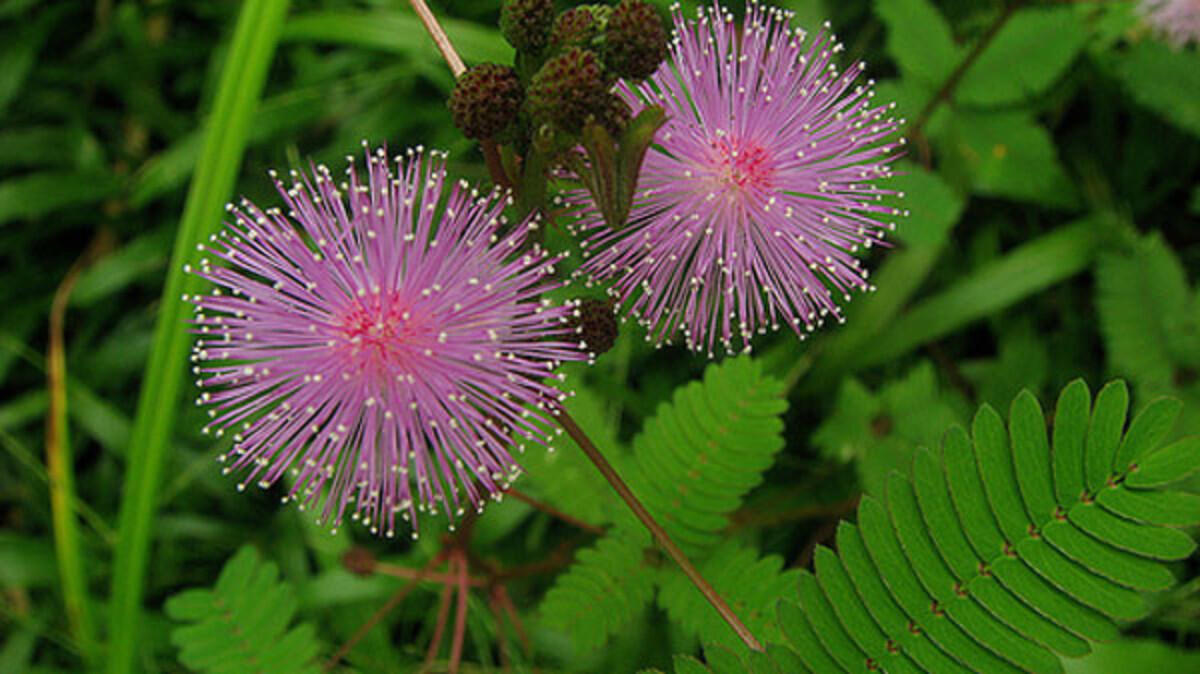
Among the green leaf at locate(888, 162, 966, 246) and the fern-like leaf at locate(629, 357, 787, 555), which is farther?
the green leaf at locate(888, 162, 966, 246)

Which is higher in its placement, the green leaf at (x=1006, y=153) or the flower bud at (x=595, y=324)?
the flower bud at (x=595, y=324)

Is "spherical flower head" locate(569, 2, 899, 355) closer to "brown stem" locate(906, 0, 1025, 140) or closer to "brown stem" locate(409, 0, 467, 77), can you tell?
"brown stem" locate(409, 0, 467, 77)

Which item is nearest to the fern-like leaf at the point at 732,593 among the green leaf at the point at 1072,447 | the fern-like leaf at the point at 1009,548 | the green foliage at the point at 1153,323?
the fern-like leaf at the point at 1009,548

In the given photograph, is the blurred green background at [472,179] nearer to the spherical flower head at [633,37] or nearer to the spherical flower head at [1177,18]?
the spherical flower head at [1177,18]

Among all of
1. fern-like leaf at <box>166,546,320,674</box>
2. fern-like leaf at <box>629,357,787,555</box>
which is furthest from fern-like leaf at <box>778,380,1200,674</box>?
fern-like leaf at <box>166,546,320,674</box>

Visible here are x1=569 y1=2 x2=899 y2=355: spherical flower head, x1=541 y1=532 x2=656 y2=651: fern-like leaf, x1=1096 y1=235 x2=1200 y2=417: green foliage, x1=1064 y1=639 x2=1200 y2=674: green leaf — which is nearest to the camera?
x1=569 y1=2 x2=899 y2=355: spherical flower head

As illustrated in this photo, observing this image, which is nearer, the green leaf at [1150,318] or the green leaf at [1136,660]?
the green leaf at [1136,660]
